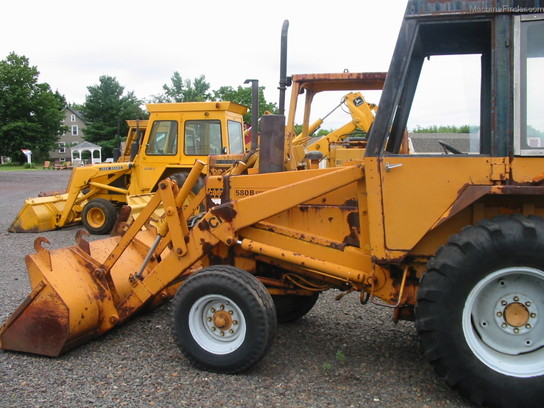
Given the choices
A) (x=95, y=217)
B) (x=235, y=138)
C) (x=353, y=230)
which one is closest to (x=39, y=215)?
(x=95, y=217)

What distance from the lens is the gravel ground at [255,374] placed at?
149 inches

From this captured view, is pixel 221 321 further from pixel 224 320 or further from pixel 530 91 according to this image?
pixel 530 91

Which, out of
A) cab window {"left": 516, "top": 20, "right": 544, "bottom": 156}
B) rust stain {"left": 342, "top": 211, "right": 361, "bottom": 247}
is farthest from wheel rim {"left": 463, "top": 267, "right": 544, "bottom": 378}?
rust stain {"left": 342, "top": 211, "right": 361, "bottom": 247}

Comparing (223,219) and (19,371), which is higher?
(223,219)

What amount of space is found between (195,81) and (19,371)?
6406cm

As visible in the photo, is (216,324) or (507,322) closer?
(507,322)

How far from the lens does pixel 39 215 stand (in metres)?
11.9

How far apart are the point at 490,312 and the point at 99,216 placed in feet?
32.3

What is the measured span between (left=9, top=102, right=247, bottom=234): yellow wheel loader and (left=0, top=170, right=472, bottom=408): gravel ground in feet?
21.6

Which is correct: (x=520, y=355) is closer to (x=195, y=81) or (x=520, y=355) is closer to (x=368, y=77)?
(x=368, y=77)

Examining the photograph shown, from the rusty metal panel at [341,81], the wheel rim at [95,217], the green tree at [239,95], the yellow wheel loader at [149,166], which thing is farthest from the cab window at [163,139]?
the green tree at [239,95]

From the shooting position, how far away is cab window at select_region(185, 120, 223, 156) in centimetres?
1168

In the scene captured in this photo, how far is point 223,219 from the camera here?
175 inches

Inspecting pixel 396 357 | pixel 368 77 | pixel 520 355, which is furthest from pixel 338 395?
pixel 368 77
